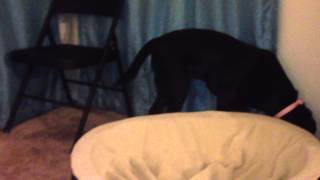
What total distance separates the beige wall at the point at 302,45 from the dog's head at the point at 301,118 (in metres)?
0.15

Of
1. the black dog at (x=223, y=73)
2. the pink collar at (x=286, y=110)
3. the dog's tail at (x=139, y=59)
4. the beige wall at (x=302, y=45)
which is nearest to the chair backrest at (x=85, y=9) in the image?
the dog's tail at (x=139, y=59)

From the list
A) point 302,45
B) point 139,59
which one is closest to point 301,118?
point 302,45

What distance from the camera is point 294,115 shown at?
5.33ft

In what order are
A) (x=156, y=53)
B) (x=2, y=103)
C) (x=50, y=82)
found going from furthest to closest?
(x=50, y=82) → (x=2, y=103) → (x=156, y=53)

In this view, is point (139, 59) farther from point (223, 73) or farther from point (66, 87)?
point (66, 87)

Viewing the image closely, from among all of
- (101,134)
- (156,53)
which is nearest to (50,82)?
(156,53)

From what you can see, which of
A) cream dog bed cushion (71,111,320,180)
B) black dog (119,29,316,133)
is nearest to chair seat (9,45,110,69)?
black dog (119,29,316,133)

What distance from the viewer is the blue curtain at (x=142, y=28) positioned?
187 cm

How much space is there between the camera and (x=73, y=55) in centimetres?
197

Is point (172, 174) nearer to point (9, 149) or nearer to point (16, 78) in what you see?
point (9, 149)

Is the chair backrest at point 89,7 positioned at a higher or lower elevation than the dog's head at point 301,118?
higher

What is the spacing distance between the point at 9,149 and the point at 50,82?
0.57 metres

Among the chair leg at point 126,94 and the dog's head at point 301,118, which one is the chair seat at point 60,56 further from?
the dog's head at point 301,118

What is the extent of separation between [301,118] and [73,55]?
3.34 ft
